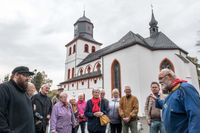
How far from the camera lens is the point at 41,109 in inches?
180

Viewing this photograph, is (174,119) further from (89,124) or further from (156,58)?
(156,58)

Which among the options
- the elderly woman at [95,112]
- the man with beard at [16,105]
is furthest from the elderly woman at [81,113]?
the man with beard at [16,105]

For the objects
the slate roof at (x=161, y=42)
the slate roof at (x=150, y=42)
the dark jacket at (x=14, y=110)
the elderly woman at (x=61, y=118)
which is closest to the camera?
the dark jacket at (x=14, y=110)

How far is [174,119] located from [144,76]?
61.6 feet

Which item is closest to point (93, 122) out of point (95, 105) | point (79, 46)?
point (95, 105)

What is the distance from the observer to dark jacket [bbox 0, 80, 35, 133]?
2547 millimetres

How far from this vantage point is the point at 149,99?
17.3 ft

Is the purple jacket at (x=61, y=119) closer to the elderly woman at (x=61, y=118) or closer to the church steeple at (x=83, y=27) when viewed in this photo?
the elderly woman at (x=61, y=118)

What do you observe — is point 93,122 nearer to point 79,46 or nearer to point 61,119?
point 61,119

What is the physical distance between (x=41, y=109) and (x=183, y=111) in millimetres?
3416

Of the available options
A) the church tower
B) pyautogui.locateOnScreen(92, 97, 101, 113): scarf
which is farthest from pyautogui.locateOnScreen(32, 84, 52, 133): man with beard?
the church tower

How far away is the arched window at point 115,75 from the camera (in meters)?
22.5

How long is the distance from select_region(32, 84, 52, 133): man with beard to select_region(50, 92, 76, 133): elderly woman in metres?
0.21

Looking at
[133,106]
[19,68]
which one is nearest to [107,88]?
[133,106]
